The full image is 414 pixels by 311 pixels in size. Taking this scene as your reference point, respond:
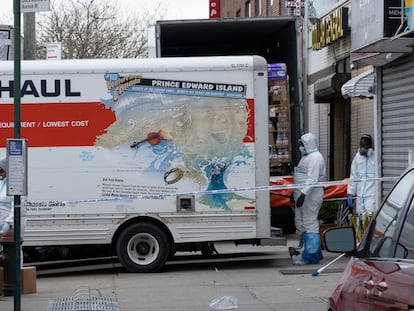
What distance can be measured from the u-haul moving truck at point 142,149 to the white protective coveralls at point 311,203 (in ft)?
2.91

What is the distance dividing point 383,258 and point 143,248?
7.73 metres

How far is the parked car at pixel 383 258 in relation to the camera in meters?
3.49

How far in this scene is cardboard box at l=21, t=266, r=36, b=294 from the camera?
9.79m

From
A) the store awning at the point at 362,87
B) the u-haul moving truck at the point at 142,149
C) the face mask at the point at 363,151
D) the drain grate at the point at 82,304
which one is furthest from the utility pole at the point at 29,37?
the drain grate at the point at 82,304

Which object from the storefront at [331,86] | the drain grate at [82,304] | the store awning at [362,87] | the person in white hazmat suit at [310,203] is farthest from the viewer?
the storefront at [331,86]

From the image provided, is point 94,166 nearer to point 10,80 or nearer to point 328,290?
point 10,80

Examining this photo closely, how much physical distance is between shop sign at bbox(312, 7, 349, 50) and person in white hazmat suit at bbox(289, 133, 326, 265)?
5.73m

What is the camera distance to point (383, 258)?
4.00 meters

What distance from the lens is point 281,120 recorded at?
13.9m

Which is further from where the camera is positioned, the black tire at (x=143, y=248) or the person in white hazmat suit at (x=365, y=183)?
the person in white hazmat suit at (x=365, y=183)

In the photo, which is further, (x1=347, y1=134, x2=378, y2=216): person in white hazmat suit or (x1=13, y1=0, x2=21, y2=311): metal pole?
(x1=347, y1=134, x2=378, y2=216): person in white hazmat suit

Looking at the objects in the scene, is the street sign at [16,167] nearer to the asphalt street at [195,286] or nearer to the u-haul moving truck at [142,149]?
the asphalt street at [195,286]

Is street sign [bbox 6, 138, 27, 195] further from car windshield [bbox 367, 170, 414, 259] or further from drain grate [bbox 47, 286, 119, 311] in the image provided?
car windshield [bbox 367, 170, 414, 259]

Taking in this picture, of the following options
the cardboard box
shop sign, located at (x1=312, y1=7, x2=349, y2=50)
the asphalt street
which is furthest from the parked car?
shop sign, located at (x1=312, y1=7, x2=349, y2=50)
